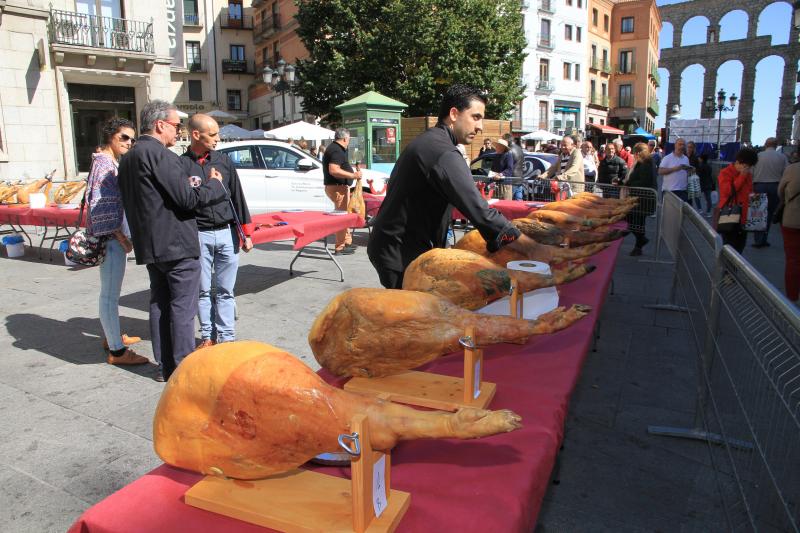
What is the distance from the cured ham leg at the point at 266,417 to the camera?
1210 mm

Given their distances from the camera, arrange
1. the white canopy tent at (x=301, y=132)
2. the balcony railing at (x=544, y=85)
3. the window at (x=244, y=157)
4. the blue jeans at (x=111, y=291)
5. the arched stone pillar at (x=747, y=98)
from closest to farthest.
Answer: the blue jeans at (x=111, y=291)
the window at (x=244, y=157)
the white canopy tent at (x=301, y=132)
the balcony railing at (x=544, y=85)
the arched stone pillar at (x=747, y=98)

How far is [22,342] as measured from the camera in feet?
15.6

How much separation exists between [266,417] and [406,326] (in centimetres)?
56

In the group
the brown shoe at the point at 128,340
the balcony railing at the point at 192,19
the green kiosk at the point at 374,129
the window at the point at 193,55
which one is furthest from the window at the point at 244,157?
the balcony railing at the point at 192,19

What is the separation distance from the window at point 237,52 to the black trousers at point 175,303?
4378cm

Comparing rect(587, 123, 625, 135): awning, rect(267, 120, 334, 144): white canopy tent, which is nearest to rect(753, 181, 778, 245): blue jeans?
rect(267, 120, 334, 144): white canopy tent

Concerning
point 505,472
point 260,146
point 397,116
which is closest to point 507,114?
point 397,116

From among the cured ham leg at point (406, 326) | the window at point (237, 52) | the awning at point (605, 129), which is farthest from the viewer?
the window at point (237, 52)

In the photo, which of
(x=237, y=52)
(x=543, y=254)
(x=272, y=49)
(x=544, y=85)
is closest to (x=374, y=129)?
(x=543, y=254)

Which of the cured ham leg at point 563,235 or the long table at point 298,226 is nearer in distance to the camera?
the cured ham leg at point 563,235

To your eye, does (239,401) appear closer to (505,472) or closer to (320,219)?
(505,472)

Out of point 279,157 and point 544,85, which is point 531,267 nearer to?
point 279,157

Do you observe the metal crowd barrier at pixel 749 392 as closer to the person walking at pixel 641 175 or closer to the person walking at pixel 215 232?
the person walking at pixel 215 232

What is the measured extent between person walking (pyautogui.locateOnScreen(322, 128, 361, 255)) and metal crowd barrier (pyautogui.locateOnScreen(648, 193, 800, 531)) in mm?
5453
